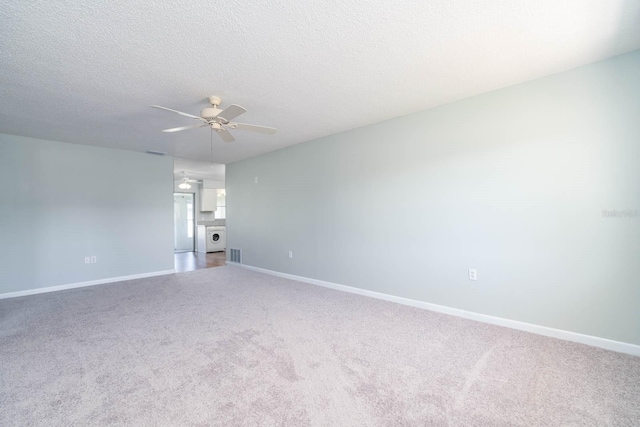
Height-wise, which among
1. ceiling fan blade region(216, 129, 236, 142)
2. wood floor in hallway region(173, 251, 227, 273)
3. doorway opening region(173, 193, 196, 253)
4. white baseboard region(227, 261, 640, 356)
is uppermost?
ceiling fan blade region(216, 129, 236, 142)

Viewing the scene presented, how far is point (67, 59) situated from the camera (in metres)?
2.20

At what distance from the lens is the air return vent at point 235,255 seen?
6.34 m

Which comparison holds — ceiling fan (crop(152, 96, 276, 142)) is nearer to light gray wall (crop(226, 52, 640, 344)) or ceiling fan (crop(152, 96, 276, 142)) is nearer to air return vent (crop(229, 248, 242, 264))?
light gray wall (crop(226, 52, 640, 344))

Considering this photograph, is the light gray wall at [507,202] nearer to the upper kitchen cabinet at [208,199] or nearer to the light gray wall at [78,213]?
the light gray wall at [78,213]

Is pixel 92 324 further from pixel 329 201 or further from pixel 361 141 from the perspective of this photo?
pixel 361 141

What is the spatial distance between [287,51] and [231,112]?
0.78 meters

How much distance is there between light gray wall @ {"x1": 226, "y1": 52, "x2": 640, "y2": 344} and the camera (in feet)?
7.60

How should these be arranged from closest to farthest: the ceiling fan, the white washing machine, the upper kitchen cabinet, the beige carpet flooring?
the beige carpet flooring → the ceiling fan → the white washing machine → the upper kitchen cabinet

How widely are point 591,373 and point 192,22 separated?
365 cm

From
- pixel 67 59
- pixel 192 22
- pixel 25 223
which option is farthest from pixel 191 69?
pixel 25 223

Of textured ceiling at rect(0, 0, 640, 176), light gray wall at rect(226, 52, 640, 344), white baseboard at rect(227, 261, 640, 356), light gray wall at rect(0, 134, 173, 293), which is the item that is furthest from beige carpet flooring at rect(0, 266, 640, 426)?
textured ceiling at rect(0, 0, 640, 176)

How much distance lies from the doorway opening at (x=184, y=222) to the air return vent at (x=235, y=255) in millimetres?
3487

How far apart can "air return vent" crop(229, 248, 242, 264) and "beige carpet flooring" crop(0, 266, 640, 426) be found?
9.57ft

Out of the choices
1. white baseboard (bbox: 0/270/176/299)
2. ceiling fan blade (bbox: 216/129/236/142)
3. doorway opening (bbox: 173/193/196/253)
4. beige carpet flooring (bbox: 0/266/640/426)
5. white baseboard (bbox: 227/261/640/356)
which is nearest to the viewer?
beige carpet flooring (bbox: 0/266/640/426)
